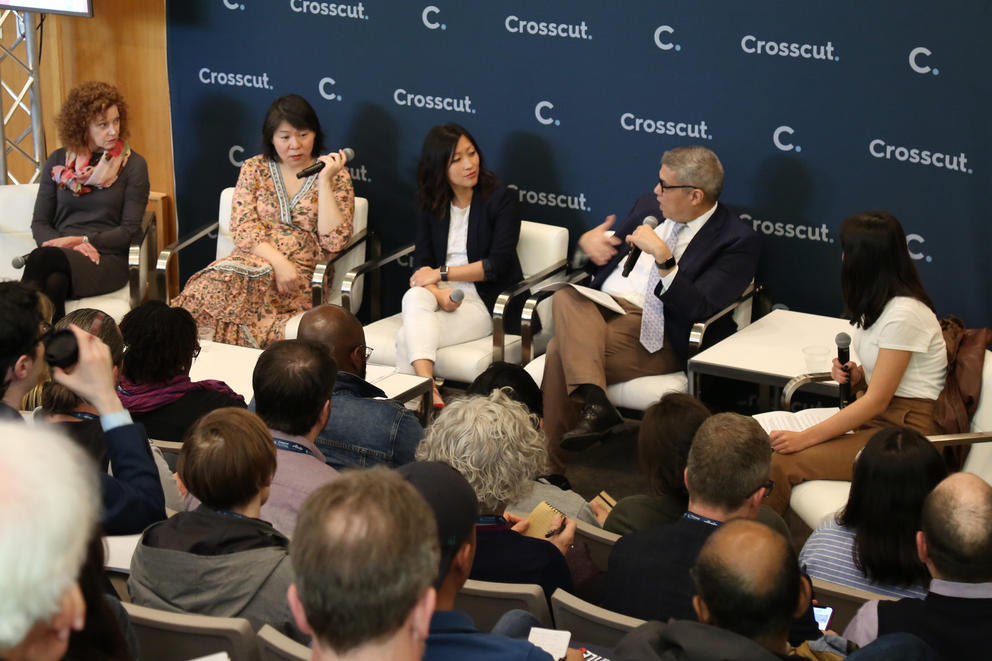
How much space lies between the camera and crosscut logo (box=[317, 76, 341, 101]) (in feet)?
18.6

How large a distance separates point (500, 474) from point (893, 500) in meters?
0.87

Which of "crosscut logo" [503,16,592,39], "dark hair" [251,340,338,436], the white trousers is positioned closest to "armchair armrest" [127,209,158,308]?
the white trousers

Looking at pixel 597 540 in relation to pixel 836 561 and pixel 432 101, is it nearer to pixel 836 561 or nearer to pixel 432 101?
pixel 836 561

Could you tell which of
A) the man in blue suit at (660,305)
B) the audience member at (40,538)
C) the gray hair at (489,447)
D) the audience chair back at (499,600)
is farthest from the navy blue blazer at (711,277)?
the audience member at (40,538)

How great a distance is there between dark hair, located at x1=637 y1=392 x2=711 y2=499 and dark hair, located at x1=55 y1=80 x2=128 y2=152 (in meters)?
3.68

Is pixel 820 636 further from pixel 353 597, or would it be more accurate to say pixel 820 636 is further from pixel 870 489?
pixel 353 597

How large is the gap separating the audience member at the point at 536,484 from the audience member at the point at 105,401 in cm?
81

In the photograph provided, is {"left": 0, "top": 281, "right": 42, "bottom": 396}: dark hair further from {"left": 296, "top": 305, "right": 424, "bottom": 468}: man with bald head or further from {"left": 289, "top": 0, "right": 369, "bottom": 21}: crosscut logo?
{"left": 289, "top": 0, "right": 369, "bottom": 21}: crosscut logo

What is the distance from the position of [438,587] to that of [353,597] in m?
0.39

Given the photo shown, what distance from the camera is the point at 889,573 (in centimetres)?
256

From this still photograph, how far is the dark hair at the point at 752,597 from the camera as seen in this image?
1.81 metres

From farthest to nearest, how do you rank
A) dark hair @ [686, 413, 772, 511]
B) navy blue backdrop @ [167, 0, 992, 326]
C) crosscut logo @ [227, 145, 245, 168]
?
crosscut logo @ [227, 145, 245, 168]
navy blue backdrop @ [167, 0, 992, 326]
dark hair @ [686, 413, 772, 511]

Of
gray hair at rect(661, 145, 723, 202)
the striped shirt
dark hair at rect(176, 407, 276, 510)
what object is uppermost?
gray hair at rect(661, 145, 723, 202)

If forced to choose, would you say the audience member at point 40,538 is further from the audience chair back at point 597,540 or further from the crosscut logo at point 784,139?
the crosscut logo at point 784,139
